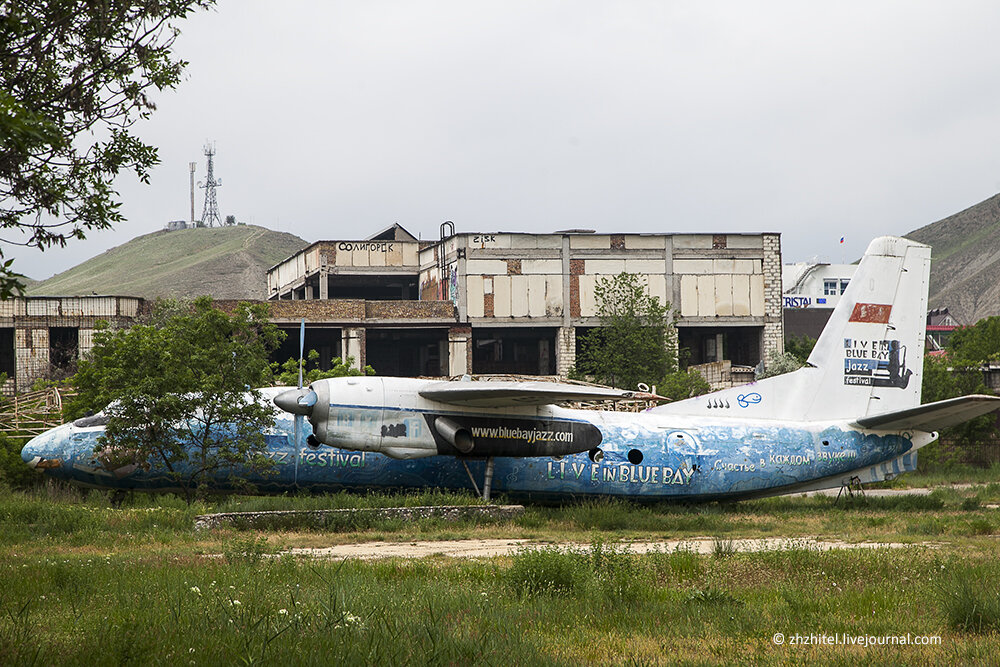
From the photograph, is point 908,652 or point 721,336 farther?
point 721,336

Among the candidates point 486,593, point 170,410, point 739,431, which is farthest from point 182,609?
point 739,431

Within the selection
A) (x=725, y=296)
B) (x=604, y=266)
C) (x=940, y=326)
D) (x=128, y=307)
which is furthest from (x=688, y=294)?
(x=940, y=326)

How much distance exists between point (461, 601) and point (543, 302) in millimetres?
51537

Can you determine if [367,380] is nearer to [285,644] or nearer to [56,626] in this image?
[56,626]

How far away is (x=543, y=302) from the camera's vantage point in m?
61.1

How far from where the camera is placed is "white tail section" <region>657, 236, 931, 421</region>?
23125 mm

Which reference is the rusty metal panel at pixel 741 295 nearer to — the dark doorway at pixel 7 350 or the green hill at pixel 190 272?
the dark doorway at pixel 7 350

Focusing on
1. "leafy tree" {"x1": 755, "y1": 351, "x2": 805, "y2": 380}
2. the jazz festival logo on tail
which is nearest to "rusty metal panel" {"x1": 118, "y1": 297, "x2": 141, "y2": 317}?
"leafy tree" {"x1": 755, "y1": 351, "x2": 805, "y2": 380}

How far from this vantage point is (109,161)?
1466 cm

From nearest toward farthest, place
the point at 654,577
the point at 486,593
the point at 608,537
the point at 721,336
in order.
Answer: the point at 486,593, the point at 654,577, the point at 608,537, the point at 721,336

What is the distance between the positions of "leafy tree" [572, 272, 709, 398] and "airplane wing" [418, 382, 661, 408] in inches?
1254

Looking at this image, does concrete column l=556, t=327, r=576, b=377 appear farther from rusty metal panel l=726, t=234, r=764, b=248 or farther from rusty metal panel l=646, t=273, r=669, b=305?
rusty metal panel l=726, t=234, r=764, b=248

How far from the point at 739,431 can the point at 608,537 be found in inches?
231

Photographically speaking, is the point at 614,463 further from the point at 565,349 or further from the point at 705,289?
the point at 705,289
